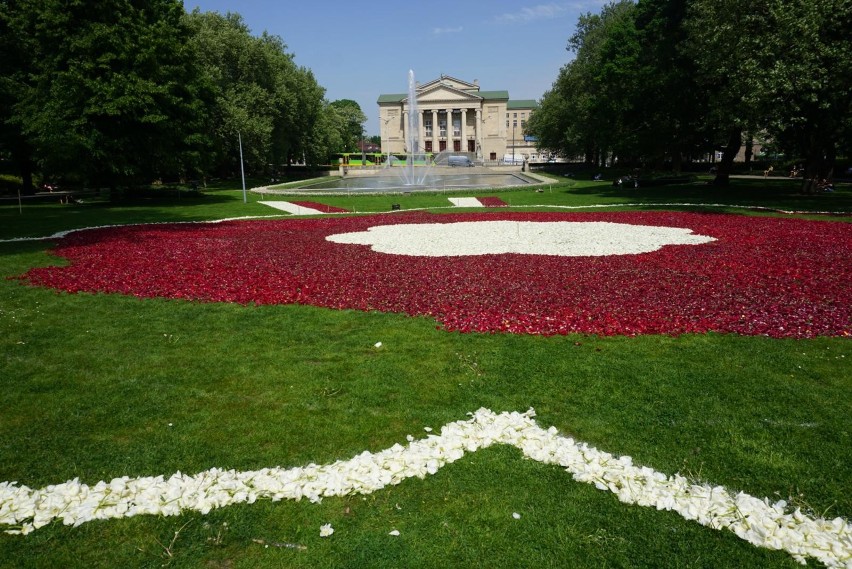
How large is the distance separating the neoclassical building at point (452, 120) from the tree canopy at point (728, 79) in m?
71.3

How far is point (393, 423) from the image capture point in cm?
541

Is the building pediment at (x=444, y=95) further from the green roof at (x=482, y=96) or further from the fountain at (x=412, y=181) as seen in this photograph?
the fountain at (x=412, y=181)

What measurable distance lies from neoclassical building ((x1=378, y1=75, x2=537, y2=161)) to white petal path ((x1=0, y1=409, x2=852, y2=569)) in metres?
115

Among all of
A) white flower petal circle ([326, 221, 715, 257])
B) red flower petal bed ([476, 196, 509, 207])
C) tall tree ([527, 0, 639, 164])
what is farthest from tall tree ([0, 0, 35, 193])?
tall tree ([527, 0, 639, 164])

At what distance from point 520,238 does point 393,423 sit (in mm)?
12392

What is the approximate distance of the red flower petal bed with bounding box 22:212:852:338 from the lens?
834 cm

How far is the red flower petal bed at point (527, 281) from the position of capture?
8.34m

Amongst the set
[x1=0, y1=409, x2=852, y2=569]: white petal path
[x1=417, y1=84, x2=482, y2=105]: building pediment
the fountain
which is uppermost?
[x1=417, y1=84, x2=482, y2=105]: building pediment

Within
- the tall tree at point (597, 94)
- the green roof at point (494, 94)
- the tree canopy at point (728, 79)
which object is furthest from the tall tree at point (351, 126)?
the tree canopy at point (728, 79)

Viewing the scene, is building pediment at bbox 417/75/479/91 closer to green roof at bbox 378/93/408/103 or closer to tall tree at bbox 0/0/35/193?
green roof at bbox 378/93/408/103

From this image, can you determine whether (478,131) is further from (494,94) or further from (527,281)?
(527,281)

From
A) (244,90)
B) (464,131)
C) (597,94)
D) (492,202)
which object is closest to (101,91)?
(244,90)

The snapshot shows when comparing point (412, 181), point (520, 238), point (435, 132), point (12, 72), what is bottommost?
point (520, 238)

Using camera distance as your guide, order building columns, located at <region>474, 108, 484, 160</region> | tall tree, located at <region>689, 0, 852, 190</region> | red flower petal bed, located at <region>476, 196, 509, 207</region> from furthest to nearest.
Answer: building columns, located at <region>474, 108, 484, 160</region> < red flower petal bed, located at <region>476, 196, 509, 207</region> < tall tree, located at <region>689, 0, 852, 190</region>
